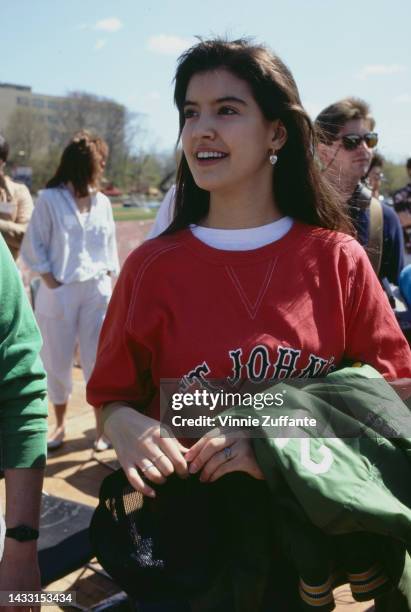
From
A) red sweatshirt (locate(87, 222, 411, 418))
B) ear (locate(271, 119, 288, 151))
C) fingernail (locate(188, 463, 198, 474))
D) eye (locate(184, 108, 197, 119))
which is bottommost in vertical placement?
fingernail (locate(188, 463, 198, 474))

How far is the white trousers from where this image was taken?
4.33 meters

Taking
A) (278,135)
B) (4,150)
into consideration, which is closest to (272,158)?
Result: (278,135)

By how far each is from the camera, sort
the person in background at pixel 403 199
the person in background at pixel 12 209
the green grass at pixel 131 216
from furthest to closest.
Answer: the green grass at pixel 131 216
the person in background at pixel 403 199
the person in background at pixel 12 209

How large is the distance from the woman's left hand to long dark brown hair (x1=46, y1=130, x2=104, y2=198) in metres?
3.26

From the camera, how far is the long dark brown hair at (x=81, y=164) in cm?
422

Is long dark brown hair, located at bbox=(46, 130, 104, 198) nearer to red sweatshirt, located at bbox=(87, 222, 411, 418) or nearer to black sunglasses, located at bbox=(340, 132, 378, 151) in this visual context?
black sunglasses, located at bbox=(340, 132, 378, 151)

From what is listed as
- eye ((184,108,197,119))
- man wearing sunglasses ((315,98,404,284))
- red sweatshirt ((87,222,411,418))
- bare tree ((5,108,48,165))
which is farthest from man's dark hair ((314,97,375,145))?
bare tree ((5,108,48,165))

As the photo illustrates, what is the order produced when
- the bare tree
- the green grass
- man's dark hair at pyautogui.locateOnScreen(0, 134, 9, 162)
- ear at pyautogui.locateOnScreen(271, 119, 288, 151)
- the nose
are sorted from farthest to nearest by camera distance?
1. the bare tree
2. the green grass
3. man's dark hair at pyautogui.locateOnScreen(0, 134, 9, 162)
4. ear at pyautogui.locateOnScreen(271, 119, 288, 151)
5. the nose

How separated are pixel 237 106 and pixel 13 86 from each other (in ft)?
293

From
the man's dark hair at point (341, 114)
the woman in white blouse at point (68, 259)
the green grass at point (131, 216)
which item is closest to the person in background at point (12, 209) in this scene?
the woman in white blouse at point (68, 259)

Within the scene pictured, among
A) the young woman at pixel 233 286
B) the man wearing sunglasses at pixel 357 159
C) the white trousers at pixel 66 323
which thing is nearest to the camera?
the young woman at pixel 233 286

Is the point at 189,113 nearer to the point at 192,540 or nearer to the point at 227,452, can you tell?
the point at 227,452

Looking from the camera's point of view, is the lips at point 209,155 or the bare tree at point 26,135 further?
the bare tree at point 26,135

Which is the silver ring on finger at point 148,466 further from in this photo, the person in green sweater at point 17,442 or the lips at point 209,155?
the lips at point 209,155
